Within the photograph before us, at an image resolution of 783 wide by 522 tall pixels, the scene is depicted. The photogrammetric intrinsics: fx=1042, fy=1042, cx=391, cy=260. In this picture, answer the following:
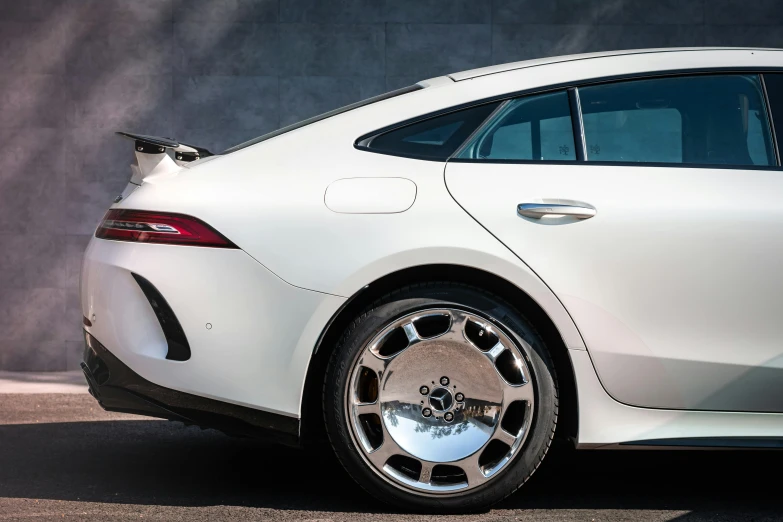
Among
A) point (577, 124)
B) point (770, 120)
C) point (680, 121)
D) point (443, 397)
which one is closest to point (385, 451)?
point (443, 397)

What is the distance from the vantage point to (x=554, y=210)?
134 inches

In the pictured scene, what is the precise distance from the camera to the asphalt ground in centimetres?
350

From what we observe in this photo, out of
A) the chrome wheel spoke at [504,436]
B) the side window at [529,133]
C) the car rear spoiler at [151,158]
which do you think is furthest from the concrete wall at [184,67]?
the chrome wheel spoke at [504,436]

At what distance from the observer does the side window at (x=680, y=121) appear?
355cm

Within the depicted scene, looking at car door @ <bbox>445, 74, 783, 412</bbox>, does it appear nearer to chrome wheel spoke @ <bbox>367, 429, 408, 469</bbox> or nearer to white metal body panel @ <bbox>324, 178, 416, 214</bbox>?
white metal body panel @ <bbox>324, 178, 416, 214</bbox>

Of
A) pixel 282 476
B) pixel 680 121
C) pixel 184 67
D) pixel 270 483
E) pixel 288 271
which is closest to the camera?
pixel 288 271

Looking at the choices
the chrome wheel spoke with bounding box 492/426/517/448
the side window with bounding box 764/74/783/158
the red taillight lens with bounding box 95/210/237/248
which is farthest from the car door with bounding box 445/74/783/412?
the red taillight lens with bounding box 95/210/237/248

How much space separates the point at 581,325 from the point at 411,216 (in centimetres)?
66

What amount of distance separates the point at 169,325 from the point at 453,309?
0.93m

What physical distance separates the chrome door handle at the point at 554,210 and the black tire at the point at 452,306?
0.30 m

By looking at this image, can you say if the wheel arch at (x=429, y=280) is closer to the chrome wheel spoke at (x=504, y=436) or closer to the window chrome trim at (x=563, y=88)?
the chrome wheel spoke at (x=504, y=436)

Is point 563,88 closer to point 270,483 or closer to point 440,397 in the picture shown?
point 440,397

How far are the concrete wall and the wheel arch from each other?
399 cm

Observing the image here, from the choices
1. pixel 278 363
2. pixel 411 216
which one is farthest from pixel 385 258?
pixel 278 363
